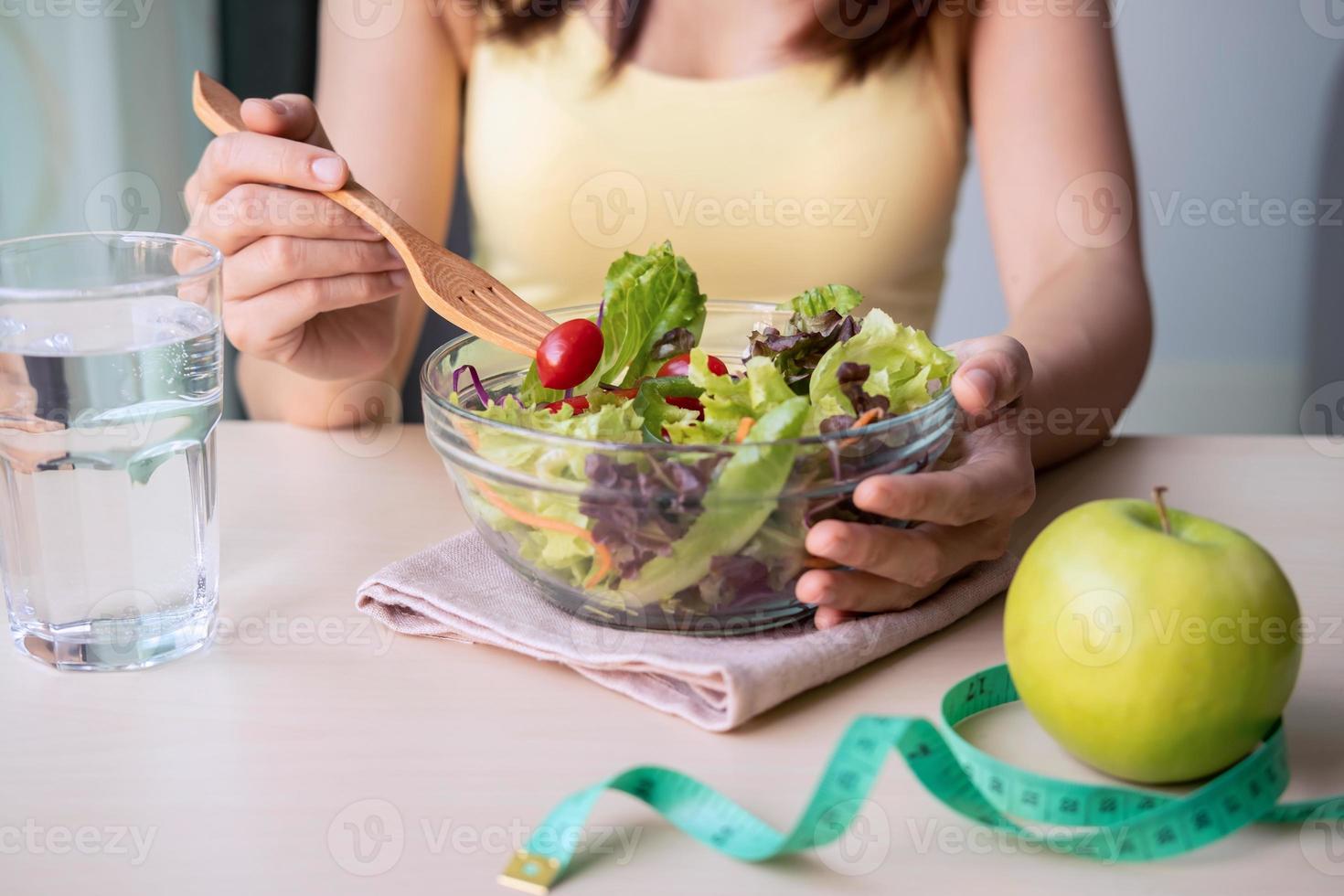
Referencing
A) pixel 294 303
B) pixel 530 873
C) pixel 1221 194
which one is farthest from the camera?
pixel 1221 194

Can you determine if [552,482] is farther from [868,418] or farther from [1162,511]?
[1162,511]

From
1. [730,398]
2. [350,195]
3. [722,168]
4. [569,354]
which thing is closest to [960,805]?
[730,398]

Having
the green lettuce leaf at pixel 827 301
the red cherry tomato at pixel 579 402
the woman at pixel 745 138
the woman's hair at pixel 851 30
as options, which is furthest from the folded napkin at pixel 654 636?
the woman's hair at pixel 851 30

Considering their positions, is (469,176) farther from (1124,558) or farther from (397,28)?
(1124,558)

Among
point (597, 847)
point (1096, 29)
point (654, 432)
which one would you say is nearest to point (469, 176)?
point (1096, 29)

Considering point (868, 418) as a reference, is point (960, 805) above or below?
below

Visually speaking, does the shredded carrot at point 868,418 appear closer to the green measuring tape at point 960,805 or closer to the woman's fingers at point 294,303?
Result: the green measuring tape at point 960,805

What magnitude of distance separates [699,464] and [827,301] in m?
0.37

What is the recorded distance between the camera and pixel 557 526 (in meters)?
0.88

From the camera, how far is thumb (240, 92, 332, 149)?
1163 mm

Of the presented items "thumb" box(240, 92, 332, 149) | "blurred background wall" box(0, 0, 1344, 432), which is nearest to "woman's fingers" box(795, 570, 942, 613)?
"thumb" box(240, 92, 332, 149)

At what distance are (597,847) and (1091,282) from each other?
3.70ft

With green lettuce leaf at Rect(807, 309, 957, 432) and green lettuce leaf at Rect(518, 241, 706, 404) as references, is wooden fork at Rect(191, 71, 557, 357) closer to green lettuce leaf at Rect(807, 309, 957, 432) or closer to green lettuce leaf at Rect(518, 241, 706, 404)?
green lettuce leaf at Rect(518, 241, 706, 404)

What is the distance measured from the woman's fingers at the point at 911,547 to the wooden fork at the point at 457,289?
38cm
